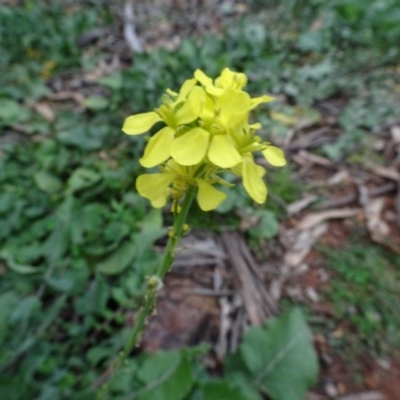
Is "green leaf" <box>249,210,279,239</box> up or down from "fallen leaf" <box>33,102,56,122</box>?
down

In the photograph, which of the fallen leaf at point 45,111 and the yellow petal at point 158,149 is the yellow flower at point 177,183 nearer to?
the yellow petal at point 158,149

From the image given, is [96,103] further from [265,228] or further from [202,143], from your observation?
[202,143]

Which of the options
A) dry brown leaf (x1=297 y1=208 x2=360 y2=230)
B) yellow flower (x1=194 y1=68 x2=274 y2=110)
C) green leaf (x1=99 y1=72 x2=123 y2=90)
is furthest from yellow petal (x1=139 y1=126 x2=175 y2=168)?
green leaf (x1=99 y1=72 x2=123 y2=90)

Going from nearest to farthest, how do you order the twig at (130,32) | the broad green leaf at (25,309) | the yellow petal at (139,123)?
1. the yellow petal at (139,123)
2. the broad green leaf at (25,309)
3. the twig at (130,32)

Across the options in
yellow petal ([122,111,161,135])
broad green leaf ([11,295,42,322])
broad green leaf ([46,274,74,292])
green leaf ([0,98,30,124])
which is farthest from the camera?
green leaf ([0,98,30,124])

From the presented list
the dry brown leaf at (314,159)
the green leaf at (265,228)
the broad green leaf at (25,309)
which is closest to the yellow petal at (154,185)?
the broad green leaf at (25,309)

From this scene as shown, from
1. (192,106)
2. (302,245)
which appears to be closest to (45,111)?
(302,245)

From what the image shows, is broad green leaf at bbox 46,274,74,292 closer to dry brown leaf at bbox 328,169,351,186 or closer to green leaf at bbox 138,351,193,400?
green leaf at bbox 138,351,193,400
